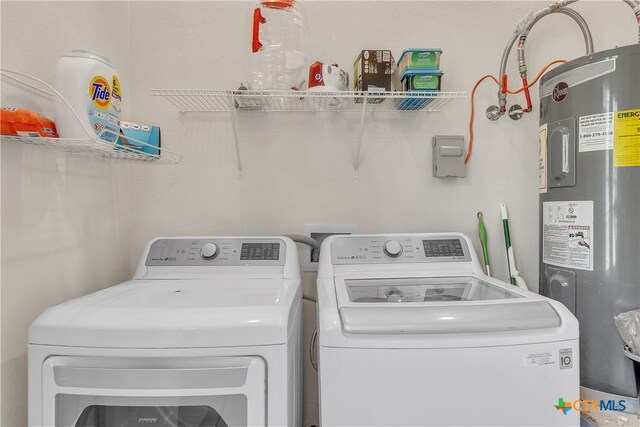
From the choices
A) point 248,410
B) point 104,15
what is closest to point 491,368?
point 248,410

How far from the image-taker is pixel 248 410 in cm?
77

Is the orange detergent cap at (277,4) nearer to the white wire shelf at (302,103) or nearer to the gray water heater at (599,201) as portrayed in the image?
the white wire shelf at (302,103)

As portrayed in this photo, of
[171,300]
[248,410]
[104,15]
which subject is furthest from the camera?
[104,15]

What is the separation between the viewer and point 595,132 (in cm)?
109

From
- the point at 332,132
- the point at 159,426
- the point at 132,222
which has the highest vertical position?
the point at 332,132

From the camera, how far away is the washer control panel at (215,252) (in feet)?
4.24

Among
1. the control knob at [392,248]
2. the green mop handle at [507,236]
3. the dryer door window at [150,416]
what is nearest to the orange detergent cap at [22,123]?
the dryer door window at [150,416]

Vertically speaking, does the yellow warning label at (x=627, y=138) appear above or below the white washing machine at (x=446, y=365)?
above

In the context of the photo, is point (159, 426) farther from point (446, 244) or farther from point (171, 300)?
point (446, 244)

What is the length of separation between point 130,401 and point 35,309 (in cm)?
46

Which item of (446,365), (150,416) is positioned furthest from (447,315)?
(150,416)

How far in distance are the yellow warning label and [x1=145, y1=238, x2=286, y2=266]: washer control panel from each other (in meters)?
1.14

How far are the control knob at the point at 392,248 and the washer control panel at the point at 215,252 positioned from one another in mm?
393

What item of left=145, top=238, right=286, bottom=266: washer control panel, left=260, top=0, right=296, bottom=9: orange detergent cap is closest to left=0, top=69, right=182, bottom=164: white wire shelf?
left=145, top=238, right=286, bottom=266: washer control panel
